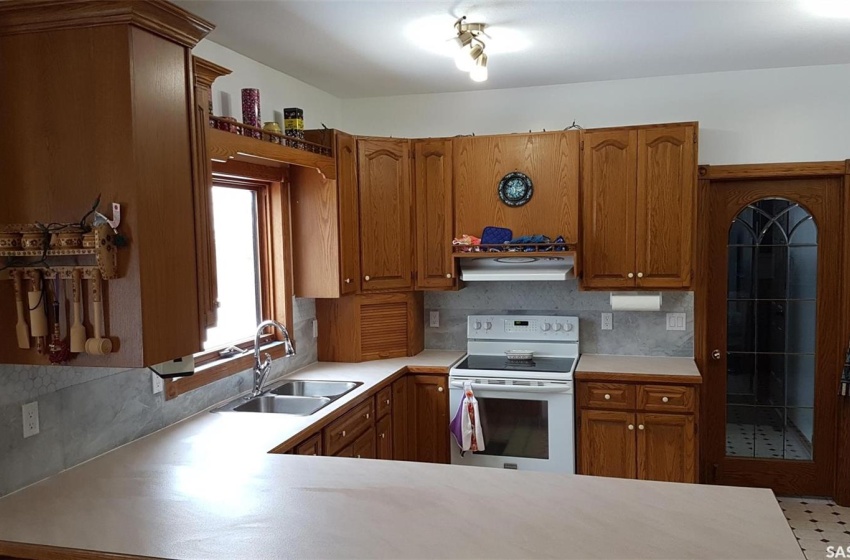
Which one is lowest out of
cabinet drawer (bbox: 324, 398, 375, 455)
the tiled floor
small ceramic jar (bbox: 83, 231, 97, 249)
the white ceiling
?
the tiled floor

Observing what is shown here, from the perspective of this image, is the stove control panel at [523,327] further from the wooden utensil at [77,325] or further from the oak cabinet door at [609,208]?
the wooden utensil at [77,325]

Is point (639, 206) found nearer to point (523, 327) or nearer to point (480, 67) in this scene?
point (523, 327)

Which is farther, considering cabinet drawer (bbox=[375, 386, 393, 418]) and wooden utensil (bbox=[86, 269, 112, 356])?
cabinet drawer (bbox=[375, 386, 393, 418])

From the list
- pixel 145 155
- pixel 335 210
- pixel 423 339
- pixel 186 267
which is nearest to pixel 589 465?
pixel 423 339

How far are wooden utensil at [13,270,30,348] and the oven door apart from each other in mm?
2383

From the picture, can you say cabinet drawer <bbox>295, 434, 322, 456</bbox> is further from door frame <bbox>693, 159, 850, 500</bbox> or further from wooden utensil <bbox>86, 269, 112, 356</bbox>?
door frame <bbox>693, 159, 850, 500</bbox>

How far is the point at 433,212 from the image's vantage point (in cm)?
412

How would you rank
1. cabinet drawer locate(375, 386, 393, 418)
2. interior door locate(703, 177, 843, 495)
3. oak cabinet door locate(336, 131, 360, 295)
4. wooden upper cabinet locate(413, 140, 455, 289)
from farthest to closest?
wooden upper cabinet locate(413, 140, 455, 289)
interior door locate(703, 177, 843, 495)
oak cabinet door locate(336, 131, 360, 295)
cabinet drawer locate(375, 386, 393, 418)

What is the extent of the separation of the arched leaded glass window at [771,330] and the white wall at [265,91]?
261cm

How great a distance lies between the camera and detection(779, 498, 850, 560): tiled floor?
3.41 m

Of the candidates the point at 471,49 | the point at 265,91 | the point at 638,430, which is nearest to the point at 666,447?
the point at 638,430

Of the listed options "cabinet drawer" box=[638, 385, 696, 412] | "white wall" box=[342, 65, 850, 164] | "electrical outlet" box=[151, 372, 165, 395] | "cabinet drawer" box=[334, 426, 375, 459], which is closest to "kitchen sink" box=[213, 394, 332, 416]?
"cabinet drawer" box=[334, 426, 375, 459]

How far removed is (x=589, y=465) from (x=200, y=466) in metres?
2.29

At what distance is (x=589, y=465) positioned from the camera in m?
3.76
